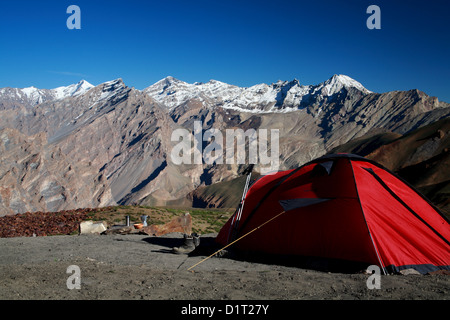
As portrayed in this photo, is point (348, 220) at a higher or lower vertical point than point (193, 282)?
higher

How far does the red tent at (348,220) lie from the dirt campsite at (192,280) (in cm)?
64

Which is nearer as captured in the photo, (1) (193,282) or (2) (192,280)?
(1) (193,282)

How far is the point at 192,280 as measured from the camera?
29.4 feet

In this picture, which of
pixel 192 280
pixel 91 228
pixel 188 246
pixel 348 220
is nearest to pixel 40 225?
pixel 91 228

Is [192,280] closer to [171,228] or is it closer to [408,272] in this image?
[408,272]

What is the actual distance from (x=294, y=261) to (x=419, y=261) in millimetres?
3666

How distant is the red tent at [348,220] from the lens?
406 inches

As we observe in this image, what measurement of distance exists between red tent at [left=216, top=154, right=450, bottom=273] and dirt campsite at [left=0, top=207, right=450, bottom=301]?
641mm

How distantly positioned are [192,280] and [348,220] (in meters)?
5.30

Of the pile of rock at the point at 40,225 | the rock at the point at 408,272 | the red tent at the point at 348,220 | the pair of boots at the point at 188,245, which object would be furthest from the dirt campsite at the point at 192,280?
the pile of rock at the point at 40,225

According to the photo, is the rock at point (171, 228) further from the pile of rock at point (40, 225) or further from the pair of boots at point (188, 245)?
the pair of boots at point (188, 245)

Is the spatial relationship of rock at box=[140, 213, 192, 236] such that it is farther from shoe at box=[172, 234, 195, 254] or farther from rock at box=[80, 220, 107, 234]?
shoe at box=[172, 234, 195, 254]

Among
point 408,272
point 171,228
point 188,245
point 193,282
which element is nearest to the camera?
point 193,282
